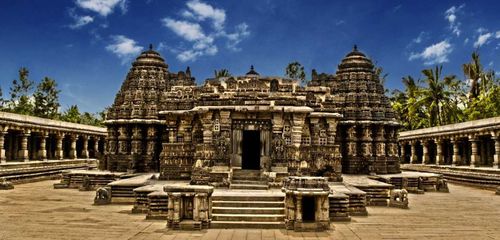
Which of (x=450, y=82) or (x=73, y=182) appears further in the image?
(x=450, y=82)

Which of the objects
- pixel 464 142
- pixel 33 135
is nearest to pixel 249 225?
pixel 33 135

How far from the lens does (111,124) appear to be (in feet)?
81.6

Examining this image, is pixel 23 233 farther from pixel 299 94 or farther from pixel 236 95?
pixel 299 94

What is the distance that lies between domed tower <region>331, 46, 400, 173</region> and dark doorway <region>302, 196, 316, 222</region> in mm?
12061

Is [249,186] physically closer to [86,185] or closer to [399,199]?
[399,199]

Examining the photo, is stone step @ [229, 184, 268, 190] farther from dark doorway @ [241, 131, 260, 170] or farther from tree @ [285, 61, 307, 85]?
tree @ [285, 61, 307, 85]

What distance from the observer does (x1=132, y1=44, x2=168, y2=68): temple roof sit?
84.7 feet

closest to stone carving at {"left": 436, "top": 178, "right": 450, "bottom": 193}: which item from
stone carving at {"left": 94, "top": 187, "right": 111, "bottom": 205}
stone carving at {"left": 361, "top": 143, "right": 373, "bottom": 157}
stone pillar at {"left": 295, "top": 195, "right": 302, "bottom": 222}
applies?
stone carving at {"left": 361, "top": 143, "right": 373, "bottom": 157}

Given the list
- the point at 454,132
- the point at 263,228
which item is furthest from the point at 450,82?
the point at 263,228

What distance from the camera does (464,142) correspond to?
32.5 m

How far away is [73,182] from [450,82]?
36710mm

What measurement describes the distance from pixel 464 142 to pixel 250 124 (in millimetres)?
24336

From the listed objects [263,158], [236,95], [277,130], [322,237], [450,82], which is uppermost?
[450,82]

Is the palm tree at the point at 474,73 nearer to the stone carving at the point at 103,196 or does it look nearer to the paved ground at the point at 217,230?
the paved ground at the point at 217,230
